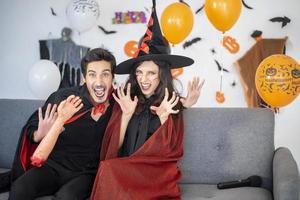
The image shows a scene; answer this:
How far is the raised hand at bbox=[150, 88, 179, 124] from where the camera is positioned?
7.47 ft

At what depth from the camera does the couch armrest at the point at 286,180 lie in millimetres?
1897

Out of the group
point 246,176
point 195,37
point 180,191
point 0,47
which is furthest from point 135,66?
point 0,47

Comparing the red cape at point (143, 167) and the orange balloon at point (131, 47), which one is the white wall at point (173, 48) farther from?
the red cape at point (143, 167)

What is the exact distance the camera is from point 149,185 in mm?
2064

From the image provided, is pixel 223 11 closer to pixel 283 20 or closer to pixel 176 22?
pixel 176 22

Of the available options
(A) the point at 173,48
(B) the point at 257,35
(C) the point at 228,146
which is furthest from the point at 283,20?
(C) the point at 228,146

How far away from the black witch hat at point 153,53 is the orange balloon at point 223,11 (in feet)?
2.75

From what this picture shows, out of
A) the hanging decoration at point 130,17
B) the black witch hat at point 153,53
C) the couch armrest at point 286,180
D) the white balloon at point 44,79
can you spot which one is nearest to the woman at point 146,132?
the black witch hat at point 153,53

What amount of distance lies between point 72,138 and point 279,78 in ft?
4.95

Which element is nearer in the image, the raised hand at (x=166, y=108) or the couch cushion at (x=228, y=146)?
the raised hand at (x=166, y=108)

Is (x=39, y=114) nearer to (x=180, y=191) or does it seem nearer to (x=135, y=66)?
(x=135, y=66)

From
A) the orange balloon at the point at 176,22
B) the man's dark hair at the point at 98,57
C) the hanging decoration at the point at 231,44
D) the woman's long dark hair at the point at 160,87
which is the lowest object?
the woman's long dark hair at the point at 160,87

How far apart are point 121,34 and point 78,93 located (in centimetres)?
198

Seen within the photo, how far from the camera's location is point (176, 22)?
3305mm
